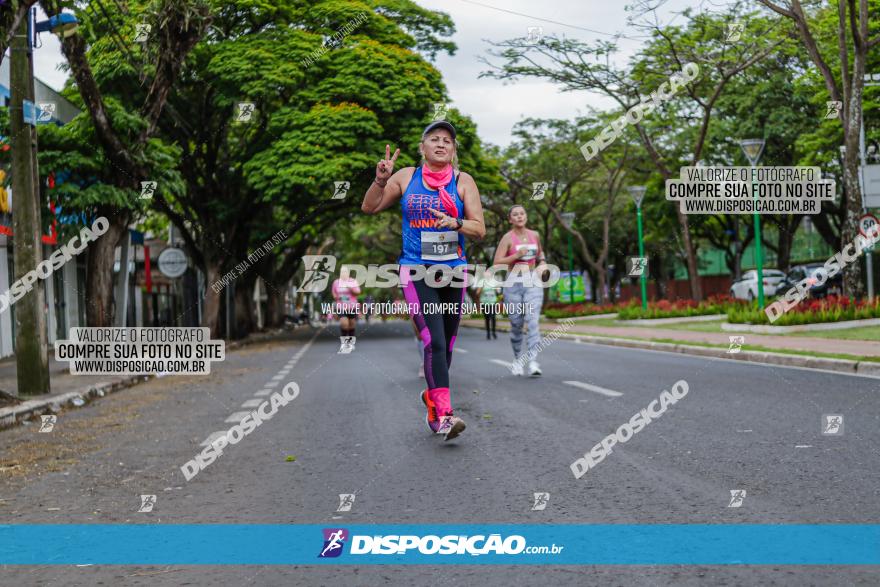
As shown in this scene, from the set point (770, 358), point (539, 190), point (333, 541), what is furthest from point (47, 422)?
point (539, 190)

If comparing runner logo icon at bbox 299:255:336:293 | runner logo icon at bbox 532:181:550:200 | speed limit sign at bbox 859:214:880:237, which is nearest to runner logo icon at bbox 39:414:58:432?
speed limit sign at bbox 859:214:880:237

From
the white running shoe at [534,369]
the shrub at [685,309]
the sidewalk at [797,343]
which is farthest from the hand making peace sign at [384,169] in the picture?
the shrub at [685,309]

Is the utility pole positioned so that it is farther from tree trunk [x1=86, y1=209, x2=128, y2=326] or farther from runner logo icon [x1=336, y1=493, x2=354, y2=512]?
runner logo icon [x1=336, y1=493, x2=354, y2=512]

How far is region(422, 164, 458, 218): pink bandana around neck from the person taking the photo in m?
6.45

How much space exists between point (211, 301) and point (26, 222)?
58.3 ft

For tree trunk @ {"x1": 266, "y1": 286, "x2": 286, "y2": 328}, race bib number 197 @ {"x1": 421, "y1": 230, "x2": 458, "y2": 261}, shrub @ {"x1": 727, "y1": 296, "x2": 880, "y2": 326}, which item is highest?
race bib number 197 @ {"x1": 421, "y1": 230, "x2": 458, "y2": 261}

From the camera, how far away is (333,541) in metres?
3.97

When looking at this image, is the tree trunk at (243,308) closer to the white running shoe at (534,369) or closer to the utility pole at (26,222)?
the utility pole at (26,222)

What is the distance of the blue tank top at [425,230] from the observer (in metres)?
6.43

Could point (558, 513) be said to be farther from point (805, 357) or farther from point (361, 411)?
point (805, 357)

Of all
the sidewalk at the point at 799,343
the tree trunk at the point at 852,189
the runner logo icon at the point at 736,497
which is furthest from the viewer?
the tree trunk at the point at 852,189

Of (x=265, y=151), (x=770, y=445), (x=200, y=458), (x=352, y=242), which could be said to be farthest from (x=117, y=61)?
(x=352, y=242)

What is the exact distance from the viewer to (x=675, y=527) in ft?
13.1

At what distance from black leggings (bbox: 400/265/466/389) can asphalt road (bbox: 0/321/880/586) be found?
50cm
